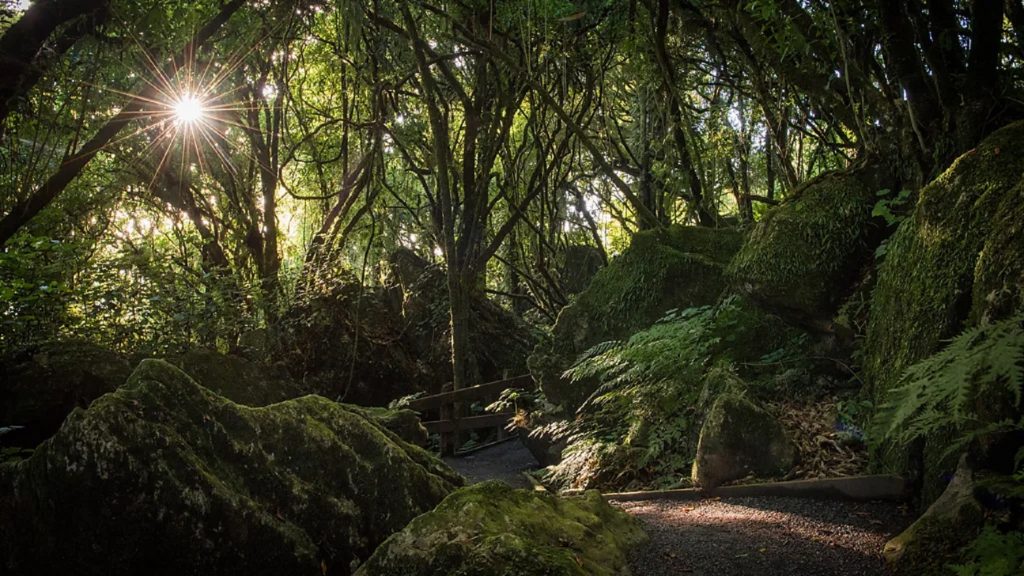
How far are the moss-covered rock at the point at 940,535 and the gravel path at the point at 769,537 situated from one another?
0.33ft

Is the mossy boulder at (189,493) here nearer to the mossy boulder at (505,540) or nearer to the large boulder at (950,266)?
the mossy boulder at (505,540)

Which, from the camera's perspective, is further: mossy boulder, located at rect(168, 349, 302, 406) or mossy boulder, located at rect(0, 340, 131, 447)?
mossy boulder, located at rect(168, 349, 302, 406)

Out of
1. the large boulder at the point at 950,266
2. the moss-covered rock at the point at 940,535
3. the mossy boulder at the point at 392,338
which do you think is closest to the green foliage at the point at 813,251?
the large boulder at the point at 950,266

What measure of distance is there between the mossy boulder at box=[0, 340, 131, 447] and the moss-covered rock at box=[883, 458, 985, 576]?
22.2 ft

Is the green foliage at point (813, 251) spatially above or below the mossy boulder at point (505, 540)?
above

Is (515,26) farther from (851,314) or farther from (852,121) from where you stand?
(851,314)

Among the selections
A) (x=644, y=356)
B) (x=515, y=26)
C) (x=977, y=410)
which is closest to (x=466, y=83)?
(x=515, y=26)

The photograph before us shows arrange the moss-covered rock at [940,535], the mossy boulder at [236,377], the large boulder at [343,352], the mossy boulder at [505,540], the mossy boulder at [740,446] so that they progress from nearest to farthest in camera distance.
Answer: the mossy boulder at [505,540]
the moss-covered rock at [940,535]
the mossy boulder at [740,446]
the mossy boulder at [236,377]
the large boulder at [343,352]

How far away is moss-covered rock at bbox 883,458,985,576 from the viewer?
2.36 meters

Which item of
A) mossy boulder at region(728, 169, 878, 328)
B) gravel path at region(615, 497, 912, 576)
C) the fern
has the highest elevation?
mossy boulder at region(728, 169, 878, 328)

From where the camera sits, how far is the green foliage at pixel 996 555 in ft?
5.89

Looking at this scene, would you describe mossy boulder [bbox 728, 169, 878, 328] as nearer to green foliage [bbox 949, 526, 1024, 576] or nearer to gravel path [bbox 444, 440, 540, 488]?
green foliage [bbox 949, 526, 1024, 576]

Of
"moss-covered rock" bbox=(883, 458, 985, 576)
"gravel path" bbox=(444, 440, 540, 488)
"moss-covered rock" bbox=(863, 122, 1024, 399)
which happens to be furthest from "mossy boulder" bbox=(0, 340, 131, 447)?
"moss-covered rock" bbox=(863, 122, 1024, 399)

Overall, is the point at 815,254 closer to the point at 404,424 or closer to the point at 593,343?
the point at 593,343
